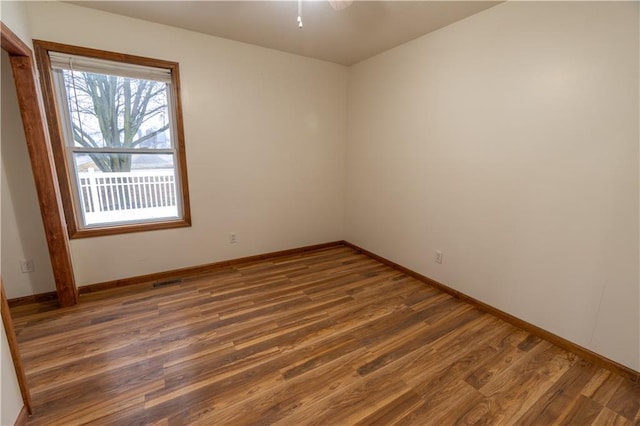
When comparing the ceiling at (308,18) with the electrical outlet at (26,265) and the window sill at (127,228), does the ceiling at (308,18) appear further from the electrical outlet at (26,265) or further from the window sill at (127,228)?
the electrical outlet at (26,265)

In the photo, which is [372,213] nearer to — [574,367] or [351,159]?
[351,159]

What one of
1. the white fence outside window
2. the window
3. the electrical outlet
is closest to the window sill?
the window

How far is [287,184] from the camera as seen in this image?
3.59 metres

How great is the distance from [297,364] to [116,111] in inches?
108

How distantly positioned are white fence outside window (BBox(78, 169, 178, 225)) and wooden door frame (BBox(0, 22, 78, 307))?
1.12 feet

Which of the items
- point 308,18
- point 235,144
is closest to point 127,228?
point 235,144

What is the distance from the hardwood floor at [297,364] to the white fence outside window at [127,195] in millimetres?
773

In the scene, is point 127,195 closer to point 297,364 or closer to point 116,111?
point 116,111

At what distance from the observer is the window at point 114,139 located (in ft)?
7.81

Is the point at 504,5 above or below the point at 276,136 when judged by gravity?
above

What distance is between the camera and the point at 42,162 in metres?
2.15

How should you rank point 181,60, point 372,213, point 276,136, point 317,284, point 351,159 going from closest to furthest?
point 181,60, point 317,284, point 276,136, point 372,213, point 351,159

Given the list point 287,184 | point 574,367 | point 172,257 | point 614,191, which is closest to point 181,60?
point 287,184

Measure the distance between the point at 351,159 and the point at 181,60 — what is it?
227 centimetres
